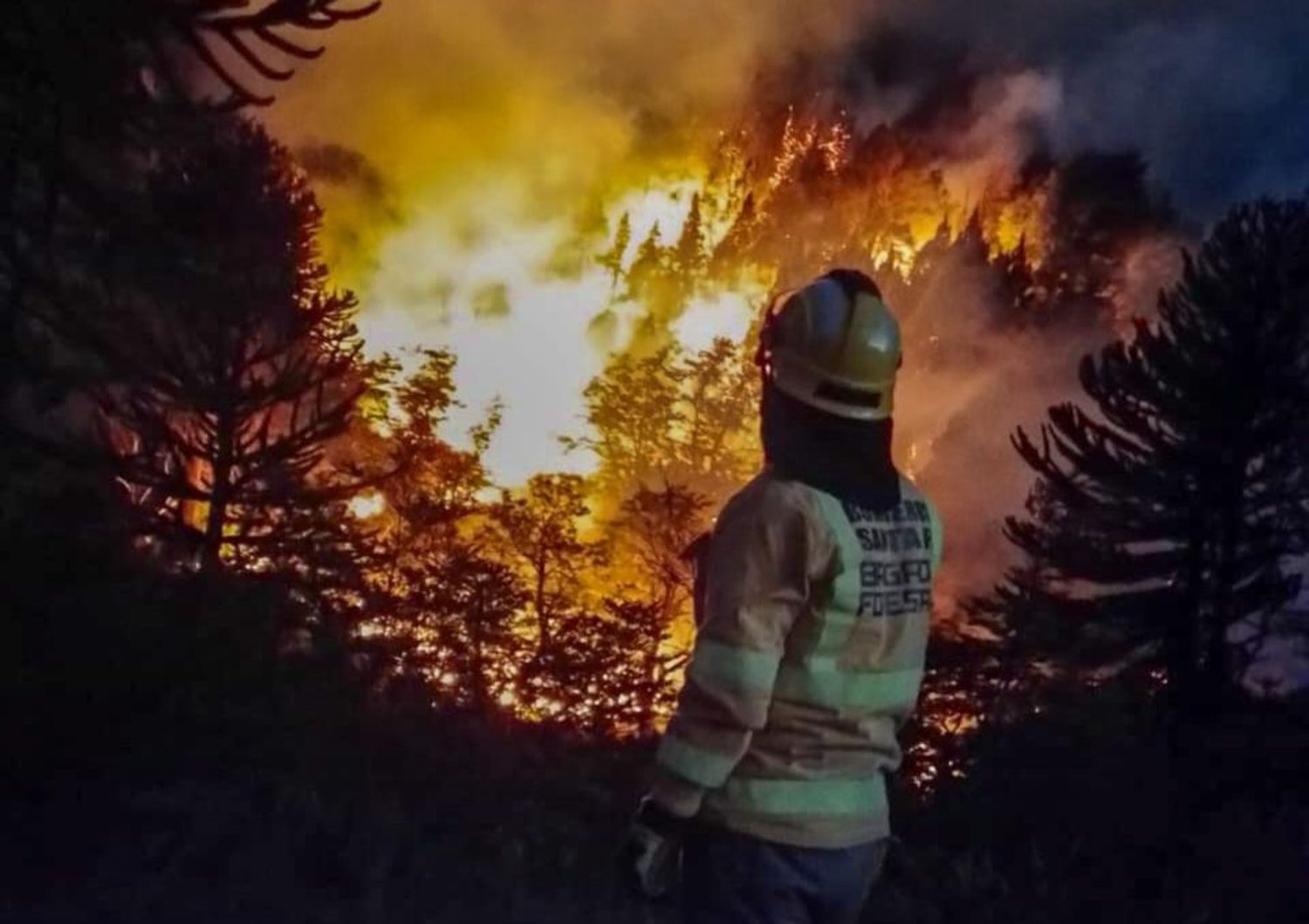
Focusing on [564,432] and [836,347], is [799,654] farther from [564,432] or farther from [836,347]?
[564,432]

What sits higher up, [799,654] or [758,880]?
→ [799,654]

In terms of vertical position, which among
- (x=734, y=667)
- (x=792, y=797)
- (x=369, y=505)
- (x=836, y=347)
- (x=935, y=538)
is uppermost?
(x=369, y=505)

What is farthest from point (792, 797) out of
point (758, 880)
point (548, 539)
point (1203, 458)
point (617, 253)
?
point (617, 253)

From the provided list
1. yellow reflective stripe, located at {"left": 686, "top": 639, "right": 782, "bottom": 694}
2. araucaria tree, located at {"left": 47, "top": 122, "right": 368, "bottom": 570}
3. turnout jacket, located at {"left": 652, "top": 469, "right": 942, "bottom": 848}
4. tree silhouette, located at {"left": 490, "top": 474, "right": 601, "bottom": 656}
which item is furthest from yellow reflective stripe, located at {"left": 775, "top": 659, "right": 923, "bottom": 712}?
tree silhouette, located at {"left": 490, "top": 474, "right": 601, "bottom": 656}

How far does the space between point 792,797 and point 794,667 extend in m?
0.23

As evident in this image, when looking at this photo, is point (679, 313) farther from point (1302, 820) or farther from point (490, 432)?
Result: point (1302, 820)

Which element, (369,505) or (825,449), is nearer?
(825,449)

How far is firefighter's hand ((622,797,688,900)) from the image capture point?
2.81 m

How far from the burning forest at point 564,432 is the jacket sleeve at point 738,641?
2.60 metres

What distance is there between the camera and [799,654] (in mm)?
2916

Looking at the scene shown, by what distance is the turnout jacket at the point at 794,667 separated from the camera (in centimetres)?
280

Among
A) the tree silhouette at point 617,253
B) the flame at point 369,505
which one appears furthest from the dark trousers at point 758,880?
the tree silhouette at point 617,253

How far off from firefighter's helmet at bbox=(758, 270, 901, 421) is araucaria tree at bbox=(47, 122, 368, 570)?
272 inches

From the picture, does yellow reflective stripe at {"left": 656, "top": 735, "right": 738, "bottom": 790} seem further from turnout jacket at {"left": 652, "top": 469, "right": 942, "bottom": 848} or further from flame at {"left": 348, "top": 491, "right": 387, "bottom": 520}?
flame at {"left": 348, "top": 491, "right": 387, "bottom": 520}
